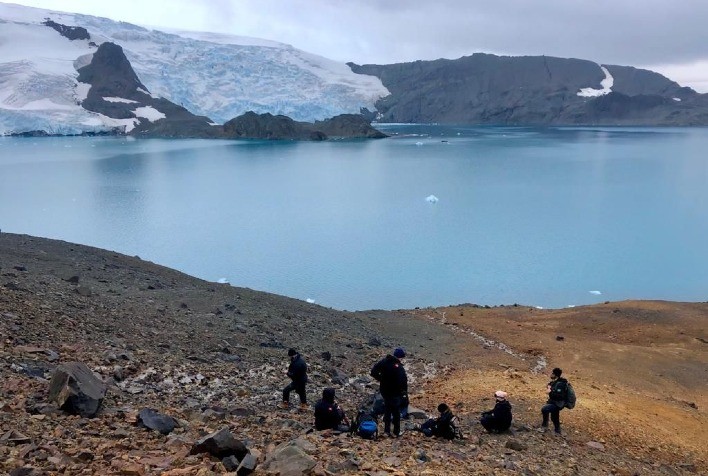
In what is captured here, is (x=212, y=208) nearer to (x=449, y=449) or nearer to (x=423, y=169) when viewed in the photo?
(x=423, y=169)

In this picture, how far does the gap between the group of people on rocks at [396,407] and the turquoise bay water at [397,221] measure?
628 inches

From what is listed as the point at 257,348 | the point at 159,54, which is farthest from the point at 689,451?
the point at 159,54

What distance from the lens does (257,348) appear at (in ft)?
43.5

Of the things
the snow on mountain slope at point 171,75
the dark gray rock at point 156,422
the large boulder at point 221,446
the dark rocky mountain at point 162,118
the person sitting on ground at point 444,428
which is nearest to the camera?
the large boulder at point 221,446

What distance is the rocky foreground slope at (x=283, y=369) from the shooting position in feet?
22.2

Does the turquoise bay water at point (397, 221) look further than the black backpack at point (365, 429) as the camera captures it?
Yes

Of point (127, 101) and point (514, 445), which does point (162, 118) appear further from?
point (514, 445)

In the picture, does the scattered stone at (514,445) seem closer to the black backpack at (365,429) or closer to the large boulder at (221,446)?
the black backpack at (365,429)

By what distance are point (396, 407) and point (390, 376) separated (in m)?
0.43

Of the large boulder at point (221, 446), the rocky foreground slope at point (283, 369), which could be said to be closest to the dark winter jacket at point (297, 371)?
the rocky foreground slope at point (283, 369)

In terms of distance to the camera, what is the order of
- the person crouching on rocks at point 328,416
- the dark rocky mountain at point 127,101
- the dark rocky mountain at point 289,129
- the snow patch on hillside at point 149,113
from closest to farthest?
the person crouching on rocks at point 328,416, the dark rocky mountain at point 289,129, the dark rocky mountain at point 127,101, the snow patch on hillside at point 149,113

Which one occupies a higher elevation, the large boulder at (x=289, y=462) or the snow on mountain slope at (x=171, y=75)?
the snow on mountain slope at (x=171, y=75)

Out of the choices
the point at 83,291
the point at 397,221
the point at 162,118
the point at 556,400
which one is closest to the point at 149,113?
the point at 162,118

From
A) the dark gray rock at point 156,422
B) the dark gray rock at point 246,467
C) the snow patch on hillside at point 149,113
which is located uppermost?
the snow patch on hillside at point 149,113
